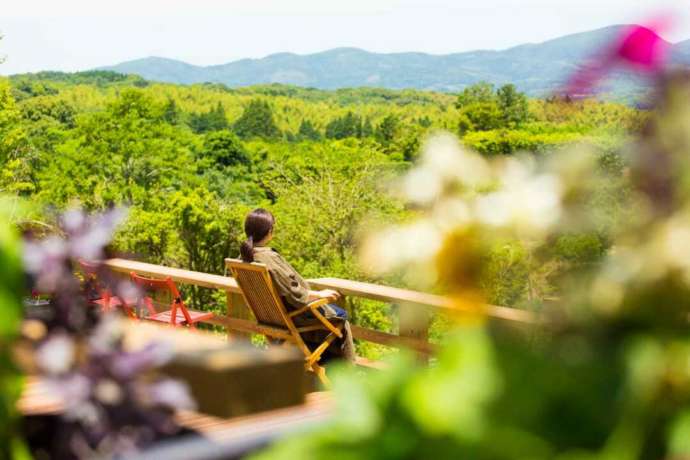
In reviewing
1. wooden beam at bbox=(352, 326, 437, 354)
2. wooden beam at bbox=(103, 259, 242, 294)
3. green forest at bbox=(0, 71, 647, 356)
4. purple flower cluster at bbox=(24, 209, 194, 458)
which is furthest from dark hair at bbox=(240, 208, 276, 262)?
purple flower cluster at bbox=(24, 209, 194, 458)

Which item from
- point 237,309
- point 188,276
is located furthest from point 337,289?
point 188,276

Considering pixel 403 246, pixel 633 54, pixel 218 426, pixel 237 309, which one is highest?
pixel 633 54

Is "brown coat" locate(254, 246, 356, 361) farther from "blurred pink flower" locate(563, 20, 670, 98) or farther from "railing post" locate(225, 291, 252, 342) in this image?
"blurred pink flower" locate(563, 20, 670, 98)

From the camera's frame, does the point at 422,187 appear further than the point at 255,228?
No

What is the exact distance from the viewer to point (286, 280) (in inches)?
188

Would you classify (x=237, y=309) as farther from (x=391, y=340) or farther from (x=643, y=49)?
(x=643, y=49)

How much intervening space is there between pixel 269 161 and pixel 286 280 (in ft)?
140

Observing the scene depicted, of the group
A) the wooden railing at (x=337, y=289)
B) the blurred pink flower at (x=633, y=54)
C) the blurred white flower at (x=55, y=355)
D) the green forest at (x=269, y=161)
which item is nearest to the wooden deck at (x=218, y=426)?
the blurred white flower at (x=55, y=355)

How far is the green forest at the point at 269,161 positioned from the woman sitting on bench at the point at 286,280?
1.81 feet

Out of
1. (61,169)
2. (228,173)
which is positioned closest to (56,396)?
(61,169)

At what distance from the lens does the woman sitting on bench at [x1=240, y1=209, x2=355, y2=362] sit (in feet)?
15.6

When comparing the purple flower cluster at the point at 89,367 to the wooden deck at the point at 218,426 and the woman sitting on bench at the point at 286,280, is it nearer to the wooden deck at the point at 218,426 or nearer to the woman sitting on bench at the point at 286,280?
the wooden deck at the point at 218,426

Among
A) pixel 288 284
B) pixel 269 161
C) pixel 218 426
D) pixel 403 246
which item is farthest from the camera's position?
pixel 269 161

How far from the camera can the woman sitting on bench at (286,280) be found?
4.76 metres
